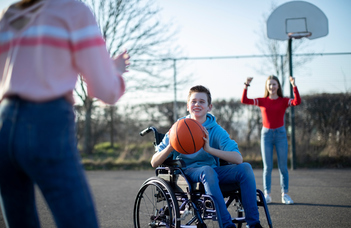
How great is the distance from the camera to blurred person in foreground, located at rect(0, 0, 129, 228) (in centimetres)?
147

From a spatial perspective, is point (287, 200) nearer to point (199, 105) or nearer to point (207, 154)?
point (207, 154)

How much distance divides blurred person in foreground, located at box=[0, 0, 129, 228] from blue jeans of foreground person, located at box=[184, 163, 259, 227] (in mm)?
1622

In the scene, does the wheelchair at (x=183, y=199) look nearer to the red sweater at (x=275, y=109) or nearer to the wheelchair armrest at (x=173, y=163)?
the wheelchair armrest at (x=173, y=163)

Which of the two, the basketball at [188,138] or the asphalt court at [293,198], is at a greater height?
the basketball at [188,138]

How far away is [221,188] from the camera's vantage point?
3.30 metres

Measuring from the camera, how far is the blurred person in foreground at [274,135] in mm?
5828

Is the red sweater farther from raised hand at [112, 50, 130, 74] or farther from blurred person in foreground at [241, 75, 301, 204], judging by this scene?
raised hand at [112, 50, 130, 74]

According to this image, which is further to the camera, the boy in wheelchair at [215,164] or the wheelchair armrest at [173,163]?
the wheelchair armrest at [173,163]

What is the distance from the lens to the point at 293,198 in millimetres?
6125

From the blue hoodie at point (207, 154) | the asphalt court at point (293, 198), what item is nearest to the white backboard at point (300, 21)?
the asphalt court at point (293, 198)

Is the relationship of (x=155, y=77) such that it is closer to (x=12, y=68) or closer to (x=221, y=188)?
(x=221, y=188)

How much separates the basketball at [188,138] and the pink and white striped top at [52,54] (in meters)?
1.66

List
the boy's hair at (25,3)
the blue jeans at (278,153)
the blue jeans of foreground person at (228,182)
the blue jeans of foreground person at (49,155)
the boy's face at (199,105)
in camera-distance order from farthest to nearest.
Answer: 1. the blue jeans at (278,153)
2. the boy's face at (199,105)
3. the blue jeans of foreground person at (228,182)
4. the boy's hair at (25,3)
5. the blue jeans of foreground person at (49,155)

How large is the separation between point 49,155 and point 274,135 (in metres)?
4.94
